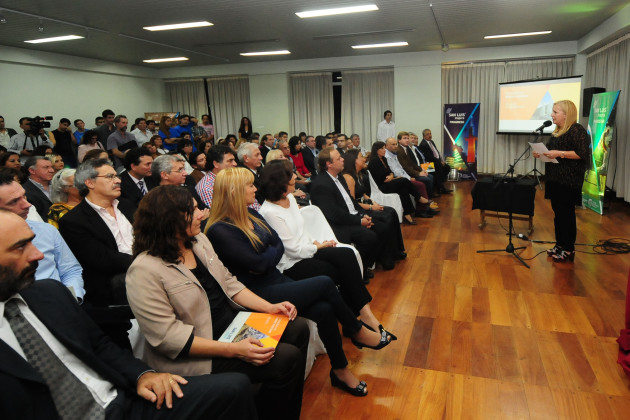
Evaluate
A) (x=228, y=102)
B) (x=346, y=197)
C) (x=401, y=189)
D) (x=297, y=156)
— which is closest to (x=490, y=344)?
(x=346, y=197)

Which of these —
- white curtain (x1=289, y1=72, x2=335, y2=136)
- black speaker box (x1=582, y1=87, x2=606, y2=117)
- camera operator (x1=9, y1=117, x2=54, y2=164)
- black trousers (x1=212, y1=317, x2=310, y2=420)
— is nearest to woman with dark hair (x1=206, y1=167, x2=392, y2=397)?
black trousers (x1=212, y1=317, x2=310, y2=420)

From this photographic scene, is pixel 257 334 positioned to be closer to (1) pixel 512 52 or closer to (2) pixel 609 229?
(2) pixel 609 229

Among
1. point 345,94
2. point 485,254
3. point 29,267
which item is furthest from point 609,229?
point 345,94

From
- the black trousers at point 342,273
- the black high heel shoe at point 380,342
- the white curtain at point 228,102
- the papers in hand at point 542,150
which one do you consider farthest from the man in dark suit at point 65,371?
the white curtain at point 228,102

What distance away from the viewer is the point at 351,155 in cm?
490

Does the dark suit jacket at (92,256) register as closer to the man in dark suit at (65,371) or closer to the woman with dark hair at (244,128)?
the man in dark suit at (65,371)

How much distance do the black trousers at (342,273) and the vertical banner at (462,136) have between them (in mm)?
7824

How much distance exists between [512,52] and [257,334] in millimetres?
9711

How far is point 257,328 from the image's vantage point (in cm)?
188

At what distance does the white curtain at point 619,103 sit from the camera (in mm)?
6480

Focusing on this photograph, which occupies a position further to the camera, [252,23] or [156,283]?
[252,23]

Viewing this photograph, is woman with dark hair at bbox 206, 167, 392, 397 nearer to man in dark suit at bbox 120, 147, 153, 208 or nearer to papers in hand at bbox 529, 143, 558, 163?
man in dark suit at bbox 120, 147, 153, 208

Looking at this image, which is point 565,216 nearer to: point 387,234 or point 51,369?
point 387,234

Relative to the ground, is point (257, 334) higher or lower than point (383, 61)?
lower
